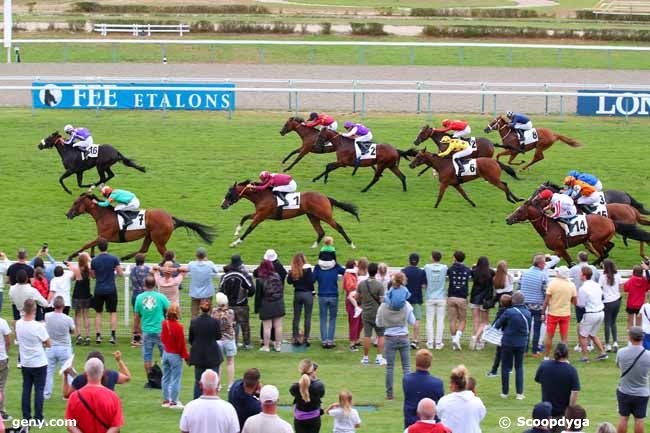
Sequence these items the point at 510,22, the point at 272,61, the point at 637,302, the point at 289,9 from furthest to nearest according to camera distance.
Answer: the point at 289,9, the point at 510,22, the point at 272,61, the point at 637,302

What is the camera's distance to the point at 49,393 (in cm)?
1056

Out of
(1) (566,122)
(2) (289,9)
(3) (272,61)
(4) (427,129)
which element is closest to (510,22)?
(2) (289,9)

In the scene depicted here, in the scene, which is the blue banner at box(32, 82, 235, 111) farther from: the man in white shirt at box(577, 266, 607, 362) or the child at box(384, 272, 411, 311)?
the child at box(384, 272, 411, 311)

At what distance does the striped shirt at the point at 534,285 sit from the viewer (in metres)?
12.5

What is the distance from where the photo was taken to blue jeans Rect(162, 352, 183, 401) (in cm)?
1025

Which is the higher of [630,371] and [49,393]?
[630,371]

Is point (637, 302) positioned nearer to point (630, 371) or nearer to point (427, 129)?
point (630, 371)

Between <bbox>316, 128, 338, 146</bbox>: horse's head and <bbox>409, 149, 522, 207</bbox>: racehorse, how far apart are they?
5.73 ft

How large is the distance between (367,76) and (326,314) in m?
19.5

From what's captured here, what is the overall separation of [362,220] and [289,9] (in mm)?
34871

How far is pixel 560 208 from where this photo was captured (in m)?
15.9

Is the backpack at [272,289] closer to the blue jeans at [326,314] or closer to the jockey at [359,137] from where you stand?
the blue jeans at [326,314]

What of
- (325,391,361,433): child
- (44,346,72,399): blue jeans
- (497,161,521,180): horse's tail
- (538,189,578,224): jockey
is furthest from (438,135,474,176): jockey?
(325,391,361,433): child

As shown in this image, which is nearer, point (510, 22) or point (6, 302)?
point (6, 302)
